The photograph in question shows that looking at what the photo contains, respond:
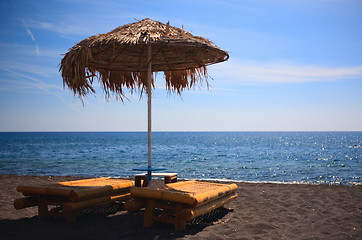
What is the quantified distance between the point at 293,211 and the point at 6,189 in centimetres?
681

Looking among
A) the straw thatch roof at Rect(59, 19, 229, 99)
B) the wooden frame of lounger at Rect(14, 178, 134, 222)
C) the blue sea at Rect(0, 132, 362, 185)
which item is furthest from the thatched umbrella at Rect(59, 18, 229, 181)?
the blue sea at Rect(0, 132, 362, 185)

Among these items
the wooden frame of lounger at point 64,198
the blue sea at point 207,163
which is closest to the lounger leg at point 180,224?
the wooden frame of lounger at point 64,198

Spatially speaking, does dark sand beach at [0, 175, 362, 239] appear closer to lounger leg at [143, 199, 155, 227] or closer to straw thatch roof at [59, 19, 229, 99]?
lounger leg at [143, 199, 155, 227]

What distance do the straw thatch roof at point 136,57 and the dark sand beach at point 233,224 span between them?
2.11 metres

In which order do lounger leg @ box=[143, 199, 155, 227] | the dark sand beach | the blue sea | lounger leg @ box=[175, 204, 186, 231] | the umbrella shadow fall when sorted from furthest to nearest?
1. the blue sea
2. lounger leg @ box=[143, 199, 155, 227]
3. lounger leg @ box=[175, 204, 186, 231]
4. the dark sand beach
5. the umbrella shadow

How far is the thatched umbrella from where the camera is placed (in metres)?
4.70

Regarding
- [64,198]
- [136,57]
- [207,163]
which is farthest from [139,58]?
[207,163]

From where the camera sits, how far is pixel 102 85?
6270 millimetres

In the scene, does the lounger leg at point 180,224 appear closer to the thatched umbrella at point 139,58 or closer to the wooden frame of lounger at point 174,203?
the wooden frame of lounger at point 174,203

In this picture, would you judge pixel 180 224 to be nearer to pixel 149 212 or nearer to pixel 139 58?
pixel 149 212

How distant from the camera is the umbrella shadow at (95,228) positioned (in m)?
3.64

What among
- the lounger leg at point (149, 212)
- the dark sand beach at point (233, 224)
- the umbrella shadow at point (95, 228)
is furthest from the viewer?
the lounger leg at point (149, 212)

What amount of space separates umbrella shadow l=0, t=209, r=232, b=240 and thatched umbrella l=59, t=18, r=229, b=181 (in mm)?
1169

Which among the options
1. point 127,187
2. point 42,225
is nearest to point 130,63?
point 127,187
